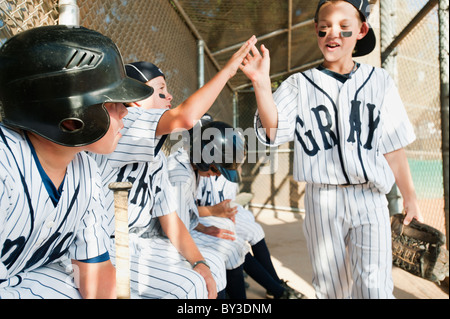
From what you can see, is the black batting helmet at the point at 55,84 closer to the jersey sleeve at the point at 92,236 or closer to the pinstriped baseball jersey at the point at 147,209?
the jersey sleeve at the point at 92,236

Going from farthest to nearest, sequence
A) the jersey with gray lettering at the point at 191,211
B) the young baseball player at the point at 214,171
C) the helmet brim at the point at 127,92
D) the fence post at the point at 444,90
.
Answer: the fence post at the point at 444,90 < the young baseball player at the point at 214,171 < the jersey with gray lettering at the point at 191,211 < the helmet brim at the point at 127,92

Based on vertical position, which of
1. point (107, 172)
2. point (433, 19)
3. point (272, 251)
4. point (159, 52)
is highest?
point (433, 19)

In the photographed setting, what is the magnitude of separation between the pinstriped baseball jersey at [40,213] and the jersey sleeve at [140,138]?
269 mm

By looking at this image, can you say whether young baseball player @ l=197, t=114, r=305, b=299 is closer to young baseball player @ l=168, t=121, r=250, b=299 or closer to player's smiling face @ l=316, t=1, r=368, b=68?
young baseball player @ l=168, t=121, r=250, b=299

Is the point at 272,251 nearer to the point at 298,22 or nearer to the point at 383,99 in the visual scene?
the point at 383,99

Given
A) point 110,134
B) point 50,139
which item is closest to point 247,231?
point 110,134

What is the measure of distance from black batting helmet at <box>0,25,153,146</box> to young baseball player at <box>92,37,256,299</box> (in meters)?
0.40

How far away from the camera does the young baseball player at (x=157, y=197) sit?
1346mm

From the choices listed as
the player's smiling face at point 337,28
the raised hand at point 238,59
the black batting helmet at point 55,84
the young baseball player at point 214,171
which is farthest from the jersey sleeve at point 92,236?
the player's smiling face at point 337,28

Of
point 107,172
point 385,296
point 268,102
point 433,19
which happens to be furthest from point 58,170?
point 433,19

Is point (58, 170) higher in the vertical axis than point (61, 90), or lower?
lower

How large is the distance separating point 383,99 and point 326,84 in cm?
26

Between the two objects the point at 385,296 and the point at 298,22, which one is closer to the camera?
the point at 385,296

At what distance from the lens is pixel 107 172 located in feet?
5.08
